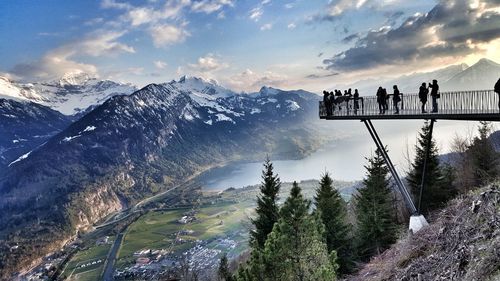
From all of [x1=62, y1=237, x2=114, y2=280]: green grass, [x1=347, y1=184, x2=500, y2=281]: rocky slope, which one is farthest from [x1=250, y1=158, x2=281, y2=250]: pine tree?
[x1=62, y1=237, x2=114, y2=280]: green grass

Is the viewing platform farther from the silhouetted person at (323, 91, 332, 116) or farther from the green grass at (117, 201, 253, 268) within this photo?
the green grass at (117, 201, 253, 268)

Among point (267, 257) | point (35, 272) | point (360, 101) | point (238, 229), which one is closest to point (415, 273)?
point (267, 257)

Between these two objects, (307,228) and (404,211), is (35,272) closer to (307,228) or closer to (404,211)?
(404,211)

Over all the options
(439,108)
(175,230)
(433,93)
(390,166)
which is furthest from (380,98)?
(175,230)

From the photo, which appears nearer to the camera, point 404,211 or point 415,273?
point 415,273

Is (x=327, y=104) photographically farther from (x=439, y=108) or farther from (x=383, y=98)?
(x=439, y=108)
